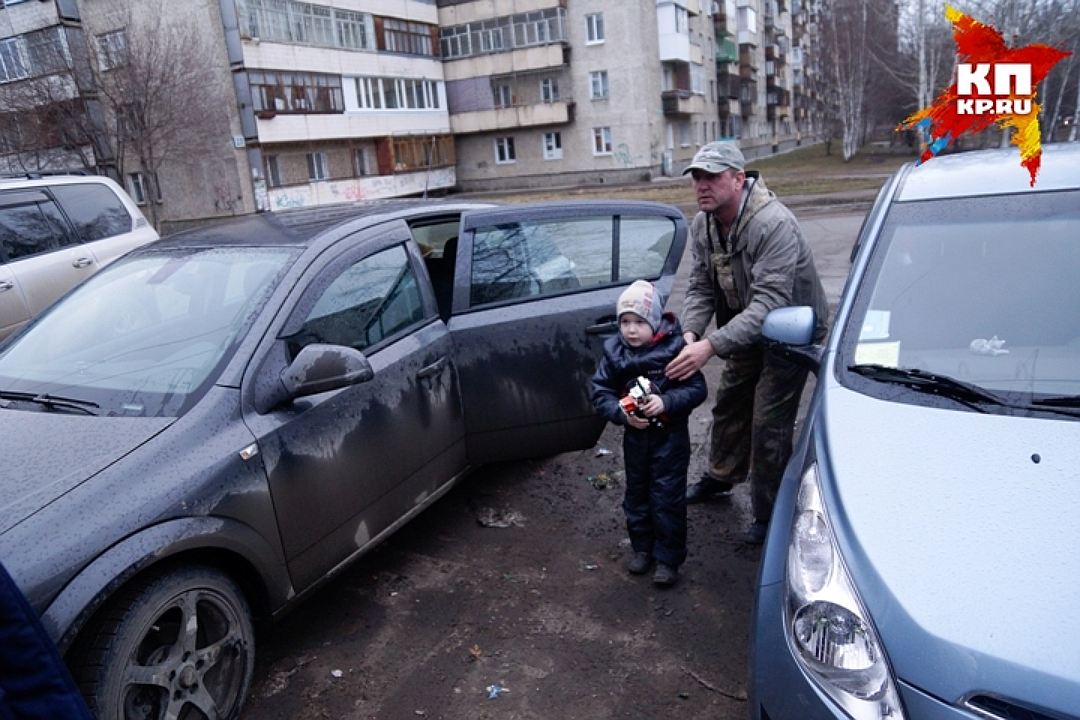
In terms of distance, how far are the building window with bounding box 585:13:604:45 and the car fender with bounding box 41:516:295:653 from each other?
41.0 meters

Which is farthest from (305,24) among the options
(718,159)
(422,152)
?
(718,159)

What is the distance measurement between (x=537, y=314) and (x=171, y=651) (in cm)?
221

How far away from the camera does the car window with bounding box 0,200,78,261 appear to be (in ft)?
21.4

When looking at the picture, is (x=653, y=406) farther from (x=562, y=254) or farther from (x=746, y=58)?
(x=746, y=58)

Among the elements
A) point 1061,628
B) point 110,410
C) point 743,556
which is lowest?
point 743,556

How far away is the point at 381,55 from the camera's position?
39312 millimetres

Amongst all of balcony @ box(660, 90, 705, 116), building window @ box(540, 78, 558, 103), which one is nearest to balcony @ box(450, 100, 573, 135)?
building window @ box(540, 78, 558, 103)

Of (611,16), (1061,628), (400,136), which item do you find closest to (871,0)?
(611,16)

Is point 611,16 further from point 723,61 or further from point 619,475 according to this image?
point 619,475

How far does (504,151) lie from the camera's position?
144 feet

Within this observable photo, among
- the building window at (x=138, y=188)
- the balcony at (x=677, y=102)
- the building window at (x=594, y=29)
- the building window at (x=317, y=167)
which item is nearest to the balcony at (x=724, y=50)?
the balcony at (x=677, y=102)

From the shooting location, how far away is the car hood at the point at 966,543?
147 centimetres

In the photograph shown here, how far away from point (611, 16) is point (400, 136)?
484 inches

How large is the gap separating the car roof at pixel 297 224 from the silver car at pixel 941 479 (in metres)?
1.93
